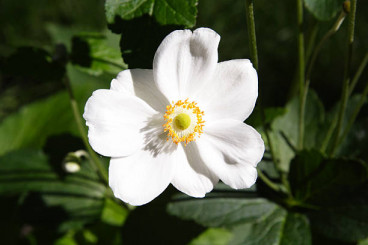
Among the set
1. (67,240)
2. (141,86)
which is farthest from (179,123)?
(67,240)

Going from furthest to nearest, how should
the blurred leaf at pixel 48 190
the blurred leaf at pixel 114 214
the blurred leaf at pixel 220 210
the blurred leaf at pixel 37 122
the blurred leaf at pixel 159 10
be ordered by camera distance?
the blurred leaf at pixel 37 122, the blurred leaf at pixel 114 214, the blurred leaf at pixel 48 190, the blurred leaf at pixel 220 210, the blurred leaf at pixel 159 10

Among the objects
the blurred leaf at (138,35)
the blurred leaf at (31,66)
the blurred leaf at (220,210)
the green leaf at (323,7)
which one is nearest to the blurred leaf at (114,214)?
the blurred leaf at (220,210)

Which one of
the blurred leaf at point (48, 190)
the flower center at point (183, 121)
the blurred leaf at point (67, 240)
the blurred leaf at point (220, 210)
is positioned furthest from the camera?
the blurred leaf at point (67, 240)

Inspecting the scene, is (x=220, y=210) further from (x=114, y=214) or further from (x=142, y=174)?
(x=114, y=214)

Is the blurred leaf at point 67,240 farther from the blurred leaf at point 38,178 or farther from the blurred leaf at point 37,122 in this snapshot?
the blurred leaf at point 37,122

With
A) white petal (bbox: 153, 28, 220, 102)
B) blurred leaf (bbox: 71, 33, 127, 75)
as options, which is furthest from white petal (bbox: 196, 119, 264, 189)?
blurred leaf (bbox: 71, 33, 127, 75)
